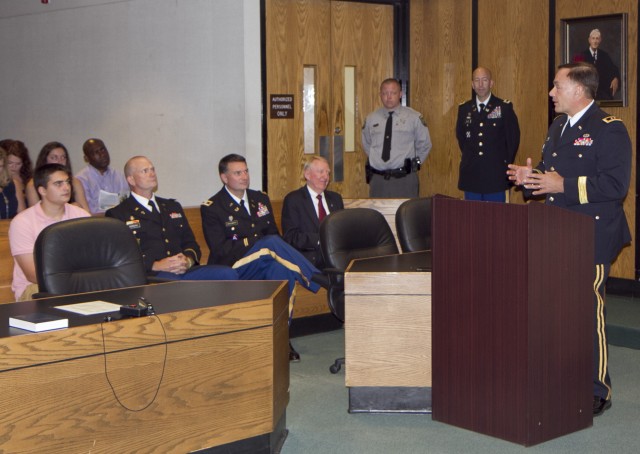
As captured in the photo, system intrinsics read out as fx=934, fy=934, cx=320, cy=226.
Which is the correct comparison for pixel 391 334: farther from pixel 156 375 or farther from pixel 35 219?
pixel 35 219

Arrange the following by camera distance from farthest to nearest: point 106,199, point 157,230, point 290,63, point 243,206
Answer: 1. point 290,63
2. point 106,199
3. point 243,206
4. point 157,230

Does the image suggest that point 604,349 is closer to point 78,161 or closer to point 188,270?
point 188,270

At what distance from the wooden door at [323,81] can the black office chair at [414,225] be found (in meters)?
2.51

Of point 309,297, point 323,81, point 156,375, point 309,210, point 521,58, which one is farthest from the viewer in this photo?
point 323,81

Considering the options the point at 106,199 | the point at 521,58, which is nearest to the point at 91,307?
the point at 106,199

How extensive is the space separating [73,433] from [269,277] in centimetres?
234

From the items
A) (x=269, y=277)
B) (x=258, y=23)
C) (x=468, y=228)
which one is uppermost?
(x=258, y=23)

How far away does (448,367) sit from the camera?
397 cm

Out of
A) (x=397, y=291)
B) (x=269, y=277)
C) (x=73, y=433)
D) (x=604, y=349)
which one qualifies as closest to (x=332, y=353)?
(x=269, y=277)

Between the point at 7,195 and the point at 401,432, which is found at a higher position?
the point at 7,195

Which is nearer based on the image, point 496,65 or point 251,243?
point 251,243

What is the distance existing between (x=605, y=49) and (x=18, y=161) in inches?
179

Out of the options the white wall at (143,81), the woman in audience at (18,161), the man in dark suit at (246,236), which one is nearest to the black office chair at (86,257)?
the man in dark suit at (246,236)

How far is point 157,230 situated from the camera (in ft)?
17.6
